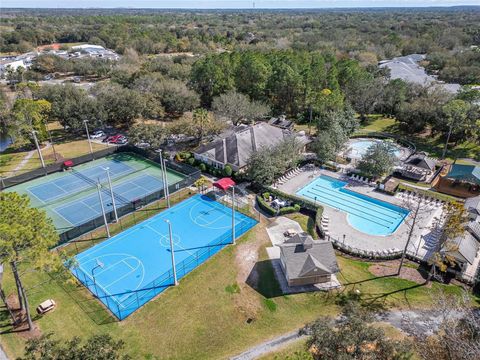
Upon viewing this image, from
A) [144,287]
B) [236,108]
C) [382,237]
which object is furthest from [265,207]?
[236,108]

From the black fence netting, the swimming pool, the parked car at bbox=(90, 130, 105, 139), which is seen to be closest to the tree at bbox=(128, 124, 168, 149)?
the black fence netting

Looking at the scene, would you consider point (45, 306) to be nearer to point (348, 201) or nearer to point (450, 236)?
point (450, 236)

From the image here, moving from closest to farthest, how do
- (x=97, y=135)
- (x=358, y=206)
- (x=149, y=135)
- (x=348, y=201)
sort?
(x=358, y=206), (x=348, y=201), (x=149, y=135), (x=97, y=135)

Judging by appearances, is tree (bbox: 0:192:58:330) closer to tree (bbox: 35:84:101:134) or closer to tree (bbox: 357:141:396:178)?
tree (bbox: 357:141:396:178)

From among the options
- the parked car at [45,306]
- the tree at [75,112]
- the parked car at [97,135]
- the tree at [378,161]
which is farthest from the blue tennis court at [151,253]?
the tree at [75,112]

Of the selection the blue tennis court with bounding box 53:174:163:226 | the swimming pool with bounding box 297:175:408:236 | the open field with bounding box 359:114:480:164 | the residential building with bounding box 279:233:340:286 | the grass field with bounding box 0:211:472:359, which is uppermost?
the residential building with bounding box 279:233:340:286

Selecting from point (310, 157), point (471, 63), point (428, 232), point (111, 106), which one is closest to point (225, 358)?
point (428, 232)

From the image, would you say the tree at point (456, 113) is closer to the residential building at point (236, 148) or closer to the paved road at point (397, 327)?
the residential building at point (236, 148)
